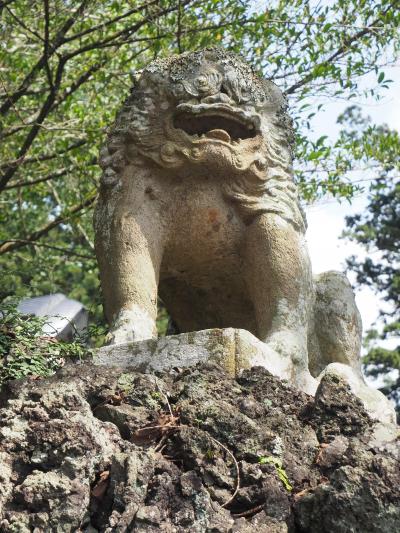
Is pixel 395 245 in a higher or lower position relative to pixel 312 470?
higher

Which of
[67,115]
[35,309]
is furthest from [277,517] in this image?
[35,309]

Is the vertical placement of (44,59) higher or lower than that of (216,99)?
higher

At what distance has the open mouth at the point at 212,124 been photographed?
16.7 ft

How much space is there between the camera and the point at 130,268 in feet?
16.1

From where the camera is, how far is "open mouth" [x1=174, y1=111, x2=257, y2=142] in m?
5.09

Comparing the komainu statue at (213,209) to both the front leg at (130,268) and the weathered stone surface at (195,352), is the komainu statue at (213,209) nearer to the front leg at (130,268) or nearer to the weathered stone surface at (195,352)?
the front leg at (130,268)

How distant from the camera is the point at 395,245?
50.8ft

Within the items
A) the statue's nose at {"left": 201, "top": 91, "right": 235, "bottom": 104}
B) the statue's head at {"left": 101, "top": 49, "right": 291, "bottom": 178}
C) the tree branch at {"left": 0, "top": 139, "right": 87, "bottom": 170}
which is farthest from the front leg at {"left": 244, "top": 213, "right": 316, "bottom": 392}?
the tree branch at {"left": 0, "top": 139, "right": 87, "bottom": 170}

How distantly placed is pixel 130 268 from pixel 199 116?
84cm

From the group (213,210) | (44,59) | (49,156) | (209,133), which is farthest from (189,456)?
(49,156)

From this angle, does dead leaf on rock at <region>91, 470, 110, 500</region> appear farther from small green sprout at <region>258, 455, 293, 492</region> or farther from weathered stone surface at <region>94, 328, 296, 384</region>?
weathered stone surface at <region>94, 328, 296, 384</region>

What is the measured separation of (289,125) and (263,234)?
74cm

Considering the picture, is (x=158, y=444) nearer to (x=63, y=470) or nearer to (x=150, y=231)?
(x=63, y=470)

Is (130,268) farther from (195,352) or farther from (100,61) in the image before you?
(100,61)
